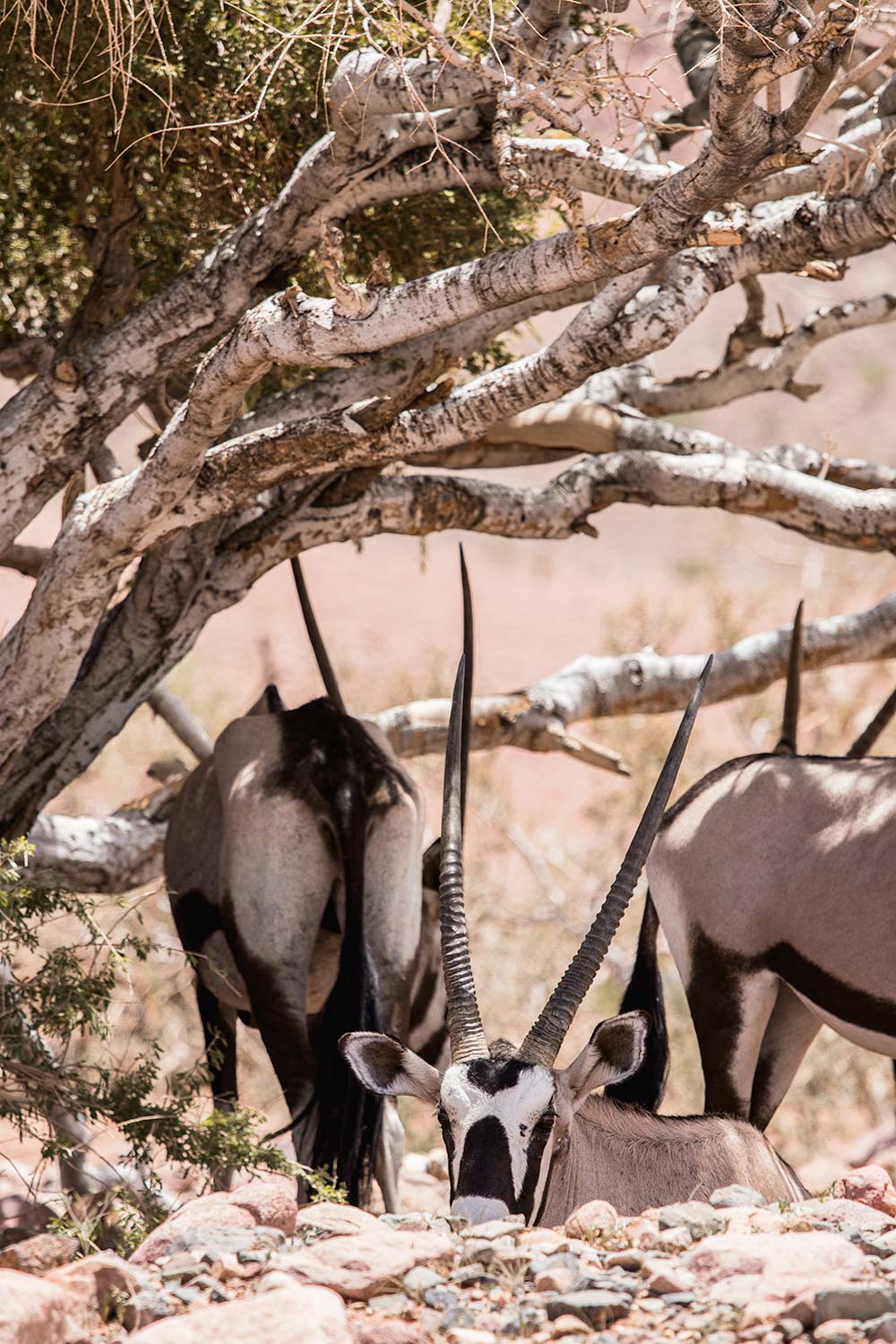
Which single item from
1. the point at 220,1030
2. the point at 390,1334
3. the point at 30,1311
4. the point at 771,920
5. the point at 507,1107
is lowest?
the point at 30,1311

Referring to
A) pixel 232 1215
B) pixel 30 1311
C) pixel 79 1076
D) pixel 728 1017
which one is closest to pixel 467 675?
pixel 728 1017

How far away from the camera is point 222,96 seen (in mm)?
6031

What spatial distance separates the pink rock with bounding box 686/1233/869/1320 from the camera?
292 cm

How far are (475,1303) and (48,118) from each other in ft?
17.7

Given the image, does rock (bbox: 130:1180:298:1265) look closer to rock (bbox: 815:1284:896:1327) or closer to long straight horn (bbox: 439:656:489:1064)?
long straight horn (bbox: 439:656:489:1064)

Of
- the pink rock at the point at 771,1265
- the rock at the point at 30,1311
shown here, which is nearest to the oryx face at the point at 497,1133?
the pink rock at the point at 771,1265

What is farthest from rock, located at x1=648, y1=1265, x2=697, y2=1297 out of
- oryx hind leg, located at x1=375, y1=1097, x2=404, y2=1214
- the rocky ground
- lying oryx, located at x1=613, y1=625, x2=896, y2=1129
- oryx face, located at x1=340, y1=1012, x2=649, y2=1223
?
oryx hind leg, located at x1=375, y1=1097, x2=404, y2=1214

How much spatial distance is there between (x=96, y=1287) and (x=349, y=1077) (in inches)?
102

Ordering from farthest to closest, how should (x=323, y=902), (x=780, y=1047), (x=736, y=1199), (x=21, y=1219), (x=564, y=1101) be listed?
(x=21, y=1219), (x=780, y=1047), (x=323, y=902), (x=564, y=1101), (x=736, y=1199)

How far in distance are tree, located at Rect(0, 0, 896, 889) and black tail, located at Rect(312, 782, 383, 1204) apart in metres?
1.44

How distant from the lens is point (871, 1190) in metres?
4.26

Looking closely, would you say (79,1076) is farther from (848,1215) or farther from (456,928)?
(848,1215)

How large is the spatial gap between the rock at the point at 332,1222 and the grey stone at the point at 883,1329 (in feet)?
4.04

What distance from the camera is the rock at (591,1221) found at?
3580mm
